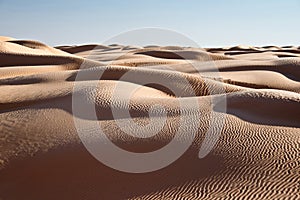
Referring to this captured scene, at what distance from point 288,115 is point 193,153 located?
1.27 m

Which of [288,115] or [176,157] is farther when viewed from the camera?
[288,115]

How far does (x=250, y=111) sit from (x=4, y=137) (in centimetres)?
226

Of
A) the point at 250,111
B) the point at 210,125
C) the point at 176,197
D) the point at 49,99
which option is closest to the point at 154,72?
the point at 49,99

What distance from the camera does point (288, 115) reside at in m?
3.83

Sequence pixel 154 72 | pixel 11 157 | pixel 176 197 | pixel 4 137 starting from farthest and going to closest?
pixel 154 72
pixel 4 137
pixel 11 157
pixel 176 197

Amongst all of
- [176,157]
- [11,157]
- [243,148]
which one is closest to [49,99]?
[11,157]

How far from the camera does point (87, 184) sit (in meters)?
2.92

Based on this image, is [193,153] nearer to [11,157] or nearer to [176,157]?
[176,157]

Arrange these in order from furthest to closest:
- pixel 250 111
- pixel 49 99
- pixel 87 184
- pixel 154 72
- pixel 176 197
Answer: pixel 154 72, pixel 49 99, pixel 250 111, pixel 87 184, pixel 176 197

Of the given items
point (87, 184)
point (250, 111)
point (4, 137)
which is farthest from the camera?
point (250, 111)

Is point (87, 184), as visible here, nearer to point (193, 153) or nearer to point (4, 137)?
point (193, 153)

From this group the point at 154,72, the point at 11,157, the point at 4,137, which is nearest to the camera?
the point at 11,157

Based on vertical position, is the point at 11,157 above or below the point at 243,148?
below

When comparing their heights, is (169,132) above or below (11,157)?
above
